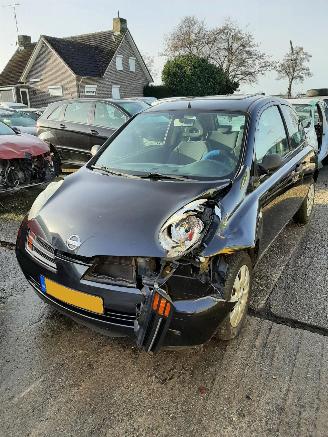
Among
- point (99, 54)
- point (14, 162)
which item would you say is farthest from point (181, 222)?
point (99, 54)

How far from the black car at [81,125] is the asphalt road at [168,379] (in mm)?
4999

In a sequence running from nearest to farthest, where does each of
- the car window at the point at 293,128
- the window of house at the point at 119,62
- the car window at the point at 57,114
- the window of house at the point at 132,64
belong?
the car window at the point at 293,128
the car window at the point at 57,114
the window of house at the point at 119,62
the window of house at the point at 132,64

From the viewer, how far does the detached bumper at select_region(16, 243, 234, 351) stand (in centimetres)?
224

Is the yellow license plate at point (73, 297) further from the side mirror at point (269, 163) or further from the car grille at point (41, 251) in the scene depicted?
the side mirror at point (269, 163)

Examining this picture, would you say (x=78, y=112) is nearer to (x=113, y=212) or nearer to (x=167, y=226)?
(x=113, y=212)

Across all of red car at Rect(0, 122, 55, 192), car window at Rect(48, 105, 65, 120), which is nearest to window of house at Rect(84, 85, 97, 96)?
car window at Rect(48, 105, 65, 120)

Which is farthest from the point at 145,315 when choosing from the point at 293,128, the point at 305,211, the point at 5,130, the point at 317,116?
the point at 317,116

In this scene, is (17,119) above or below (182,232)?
below

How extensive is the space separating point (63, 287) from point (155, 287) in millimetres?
685

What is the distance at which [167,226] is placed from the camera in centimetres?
247

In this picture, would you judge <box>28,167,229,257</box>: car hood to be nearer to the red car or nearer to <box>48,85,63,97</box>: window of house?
the red car

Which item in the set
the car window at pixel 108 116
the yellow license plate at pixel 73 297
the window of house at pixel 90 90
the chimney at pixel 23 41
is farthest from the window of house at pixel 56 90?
the yellow license plate at pixel 73 297

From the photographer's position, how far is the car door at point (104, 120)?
780 centimetres

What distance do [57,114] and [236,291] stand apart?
708 centimetres
